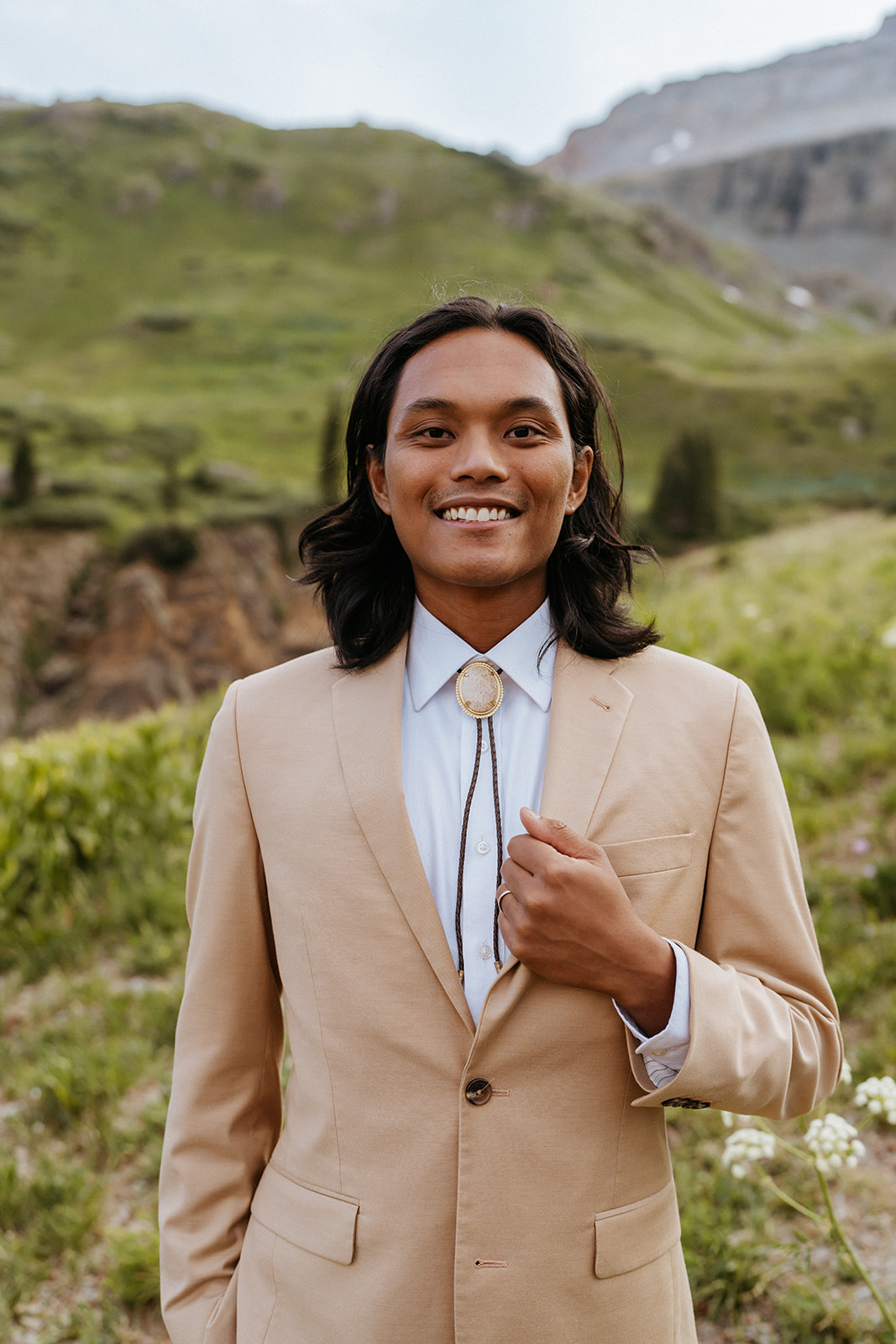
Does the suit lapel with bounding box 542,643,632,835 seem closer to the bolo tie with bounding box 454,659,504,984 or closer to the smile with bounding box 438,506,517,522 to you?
the bolo tie with bounding box 454,659,504,984

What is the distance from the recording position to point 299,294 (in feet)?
93.6

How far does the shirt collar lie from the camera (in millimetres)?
1375

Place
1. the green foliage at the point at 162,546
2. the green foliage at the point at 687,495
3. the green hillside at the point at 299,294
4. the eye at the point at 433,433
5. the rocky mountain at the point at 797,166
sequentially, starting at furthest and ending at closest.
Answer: the rocky mountain at the point at 797,166 → the green hillside at the point at 299,294 → the green foliage at the point at 687,495 → the green foliage at the point at 162,546 → the eye at the point at 433,433

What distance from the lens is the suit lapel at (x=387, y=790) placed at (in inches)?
46.7

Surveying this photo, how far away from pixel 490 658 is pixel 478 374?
16.3 inches

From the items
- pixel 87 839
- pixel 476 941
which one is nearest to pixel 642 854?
pixel 476 941

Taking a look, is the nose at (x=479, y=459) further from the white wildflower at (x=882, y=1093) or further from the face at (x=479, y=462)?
the white wildflower at (x=882, y=1093)

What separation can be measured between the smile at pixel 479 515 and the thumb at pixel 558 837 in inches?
16.4

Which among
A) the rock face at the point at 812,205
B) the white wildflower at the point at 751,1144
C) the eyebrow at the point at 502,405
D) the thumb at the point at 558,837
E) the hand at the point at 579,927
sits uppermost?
the rock face at the point at 812,205

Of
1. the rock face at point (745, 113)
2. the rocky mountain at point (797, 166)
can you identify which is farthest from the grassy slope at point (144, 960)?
the rock face at point (745, 113)

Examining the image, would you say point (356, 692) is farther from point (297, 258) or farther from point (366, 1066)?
point (297, 258)

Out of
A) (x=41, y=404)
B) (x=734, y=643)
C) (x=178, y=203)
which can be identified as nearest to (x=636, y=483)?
(x=41, y=404)

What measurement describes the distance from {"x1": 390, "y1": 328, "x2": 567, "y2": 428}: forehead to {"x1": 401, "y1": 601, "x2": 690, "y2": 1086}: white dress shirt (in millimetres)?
329

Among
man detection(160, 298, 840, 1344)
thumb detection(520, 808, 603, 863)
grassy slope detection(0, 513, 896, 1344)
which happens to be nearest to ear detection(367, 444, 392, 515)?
man detection(160, 298, 840, 1344)
